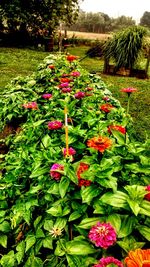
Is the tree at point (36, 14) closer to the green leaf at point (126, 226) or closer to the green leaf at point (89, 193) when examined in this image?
the green leaf at point (89, 193)

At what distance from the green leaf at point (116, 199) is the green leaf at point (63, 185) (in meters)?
0.17

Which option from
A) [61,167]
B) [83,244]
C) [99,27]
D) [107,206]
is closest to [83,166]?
[61,167]

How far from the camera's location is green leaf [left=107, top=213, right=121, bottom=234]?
1.12 meters

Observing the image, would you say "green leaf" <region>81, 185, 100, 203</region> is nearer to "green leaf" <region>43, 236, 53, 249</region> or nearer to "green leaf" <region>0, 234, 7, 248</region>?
"green leaf" <region>43, 236, 53, 249</region>

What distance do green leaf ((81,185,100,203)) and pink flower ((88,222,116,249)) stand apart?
26cm

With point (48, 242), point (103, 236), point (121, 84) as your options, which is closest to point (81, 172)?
point (48, 242)

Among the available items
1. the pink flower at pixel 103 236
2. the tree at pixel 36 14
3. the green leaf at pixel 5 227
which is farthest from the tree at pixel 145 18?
the pink flower at pixel 103 236

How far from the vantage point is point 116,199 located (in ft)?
3.81

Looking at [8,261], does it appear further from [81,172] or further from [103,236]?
[103,236]

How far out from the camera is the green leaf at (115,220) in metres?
1.12

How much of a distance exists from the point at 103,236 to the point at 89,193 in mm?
329

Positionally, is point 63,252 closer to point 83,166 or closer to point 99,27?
point 83,166

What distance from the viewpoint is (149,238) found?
1091 millimetres

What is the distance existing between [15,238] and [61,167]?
572 mm
